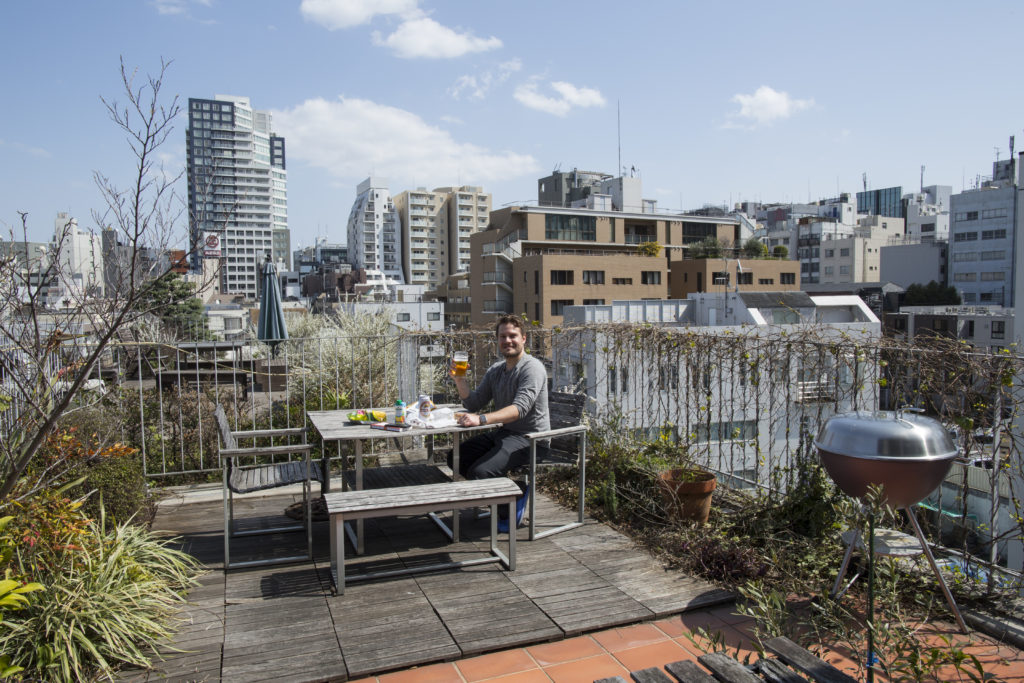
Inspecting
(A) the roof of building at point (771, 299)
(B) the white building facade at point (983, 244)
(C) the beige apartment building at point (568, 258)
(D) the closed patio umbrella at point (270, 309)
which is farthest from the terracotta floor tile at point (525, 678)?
(B) the white building facade at point (983, 244)

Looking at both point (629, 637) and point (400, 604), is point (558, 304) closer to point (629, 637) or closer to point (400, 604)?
point (400, 604)

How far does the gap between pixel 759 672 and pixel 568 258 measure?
48250 millimetres

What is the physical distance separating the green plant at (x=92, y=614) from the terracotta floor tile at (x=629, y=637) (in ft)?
6.18

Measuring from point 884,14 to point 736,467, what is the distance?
16.0ft

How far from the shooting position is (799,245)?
81812 millimetres

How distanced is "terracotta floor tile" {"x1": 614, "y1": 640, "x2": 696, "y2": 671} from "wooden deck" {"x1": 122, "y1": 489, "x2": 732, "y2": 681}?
0.22 m

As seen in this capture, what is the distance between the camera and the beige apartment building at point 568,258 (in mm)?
49906

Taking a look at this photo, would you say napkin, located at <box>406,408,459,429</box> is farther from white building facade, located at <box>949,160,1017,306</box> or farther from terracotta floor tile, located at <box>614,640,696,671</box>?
white building facade, located at <box>949,160,1017,306</box>

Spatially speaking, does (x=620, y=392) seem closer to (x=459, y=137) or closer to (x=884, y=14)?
(x=884, y=14)

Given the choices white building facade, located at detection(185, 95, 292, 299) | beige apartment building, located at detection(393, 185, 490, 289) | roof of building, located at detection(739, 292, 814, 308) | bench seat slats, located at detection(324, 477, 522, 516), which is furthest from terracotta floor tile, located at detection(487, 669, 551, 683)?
white building facade, located at detection(185, 95, 292, 299)

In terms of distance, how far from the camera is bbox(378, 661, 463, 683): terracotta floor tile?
8.47ft

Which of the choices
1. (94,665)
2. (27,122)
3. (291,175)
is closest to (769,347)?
(94,665)

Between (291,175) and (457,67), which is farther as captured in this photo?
(291,175)

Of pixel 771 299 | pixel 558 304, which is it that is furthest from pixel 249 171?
pixel 771 299
